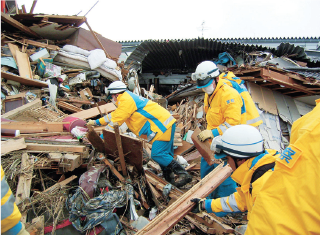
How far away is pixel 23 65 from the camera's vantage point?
244 inches

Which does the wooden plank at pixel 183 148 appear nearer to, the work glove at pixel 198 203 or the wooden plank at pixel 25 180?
the work glove at pixel 198 203

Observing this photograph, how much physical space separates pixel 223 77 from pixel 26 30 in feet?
23.0

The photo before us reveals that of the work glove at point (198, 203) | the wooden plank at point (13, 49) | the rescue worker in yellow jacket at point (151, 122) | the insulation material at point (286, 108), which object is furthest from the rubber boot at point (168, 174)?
the wooden plank at point (13, 49)

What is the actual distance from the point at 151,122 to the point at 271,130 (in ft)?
14.1

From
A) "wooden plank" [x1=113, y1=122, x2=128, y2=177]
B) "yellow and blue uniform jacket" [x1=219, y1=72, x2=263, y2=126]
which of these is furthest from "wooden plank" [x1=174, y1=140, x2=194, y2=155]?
"yellow and blue uniform jacket" [x1=219, y1=72, x2=263, y2=126]

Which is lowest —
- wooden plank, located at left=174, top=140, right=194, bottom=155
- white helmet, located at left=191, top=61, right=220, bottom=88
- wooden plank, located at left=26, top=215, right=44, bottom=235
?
wooden plank, located at left=174, top=140, right=194, bottom=155

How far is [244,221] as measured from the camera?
299 cm

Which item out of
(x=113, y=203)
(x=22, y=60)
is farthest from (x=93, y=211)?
(x=22, y=60)

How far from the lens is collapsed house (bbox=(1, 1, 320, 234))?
9.61 feet

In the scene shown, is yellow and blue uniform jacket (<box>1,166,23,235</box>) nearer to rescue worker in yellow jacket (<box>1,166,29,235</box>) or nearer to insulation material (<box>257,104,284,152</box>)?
rescue worker in yellow jacket (<box>1,166,29,235</box>)

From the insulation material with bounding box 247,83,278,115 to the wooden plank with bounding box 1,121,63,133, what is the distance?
5.40 meters

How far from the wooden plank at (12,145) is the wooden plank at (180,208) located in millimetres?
2471

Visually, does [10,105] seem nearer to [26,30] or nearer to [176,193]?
[26,30]

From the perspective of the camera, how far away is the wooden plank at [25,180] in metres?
2.96
